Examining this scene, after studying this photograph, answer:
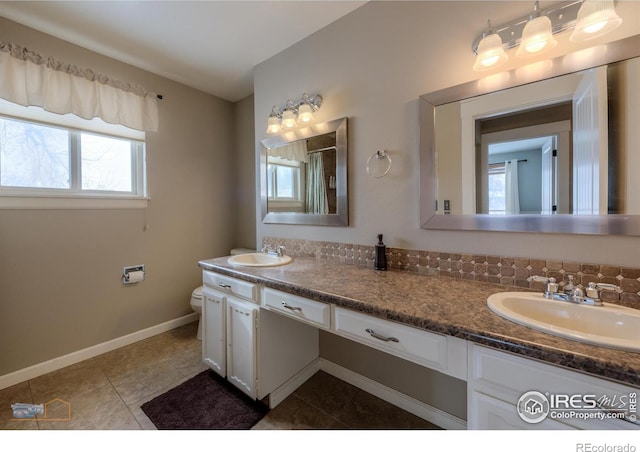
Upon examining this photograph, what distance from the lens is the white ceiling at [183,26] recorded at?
62.0 inches

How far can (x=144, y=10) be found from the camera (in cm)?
159

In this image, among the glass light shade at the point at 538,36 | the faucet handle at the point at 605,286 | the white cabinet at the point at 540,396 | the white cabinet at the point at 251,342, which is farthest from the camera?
the white cabinet at the point at 251,342

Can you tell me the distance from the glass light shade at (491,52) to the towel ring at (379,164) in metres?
0.60

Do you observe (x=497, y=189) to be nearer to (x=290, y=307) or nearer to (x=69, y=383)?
(x=290, y=307)

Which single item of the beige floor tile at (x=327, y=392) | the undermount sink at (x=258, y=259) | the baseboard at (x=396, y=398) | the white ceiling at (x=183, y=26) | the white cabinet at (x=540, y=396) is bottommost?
the beige floor tile at (x=327, y=392)

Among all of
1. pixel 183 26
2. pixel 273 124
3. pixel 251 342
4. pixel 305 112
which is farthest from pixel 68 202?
pixel 305 112

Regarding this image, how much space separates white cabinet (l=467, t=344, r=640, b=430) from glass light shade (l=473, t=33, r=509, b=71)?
121cm

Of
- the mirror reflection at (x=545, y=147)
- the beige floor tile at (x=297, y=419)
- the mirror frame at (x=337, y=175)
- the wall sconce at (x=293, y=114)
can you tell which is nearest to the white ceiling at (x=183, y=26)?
the wall sconce at (x=293, y=114)

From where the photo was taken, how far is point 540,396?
0.70 meters

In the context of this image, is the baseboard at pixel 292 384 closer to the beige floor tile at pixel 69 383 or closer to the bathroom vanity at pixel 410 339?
the bathroom vanity at pixel 410 339

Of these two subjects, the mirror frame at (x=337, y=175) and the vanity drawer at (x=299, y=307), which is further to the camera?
the mirror frame at (x=337, y=175)

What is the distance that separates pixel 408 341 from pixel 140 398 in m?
1.73
